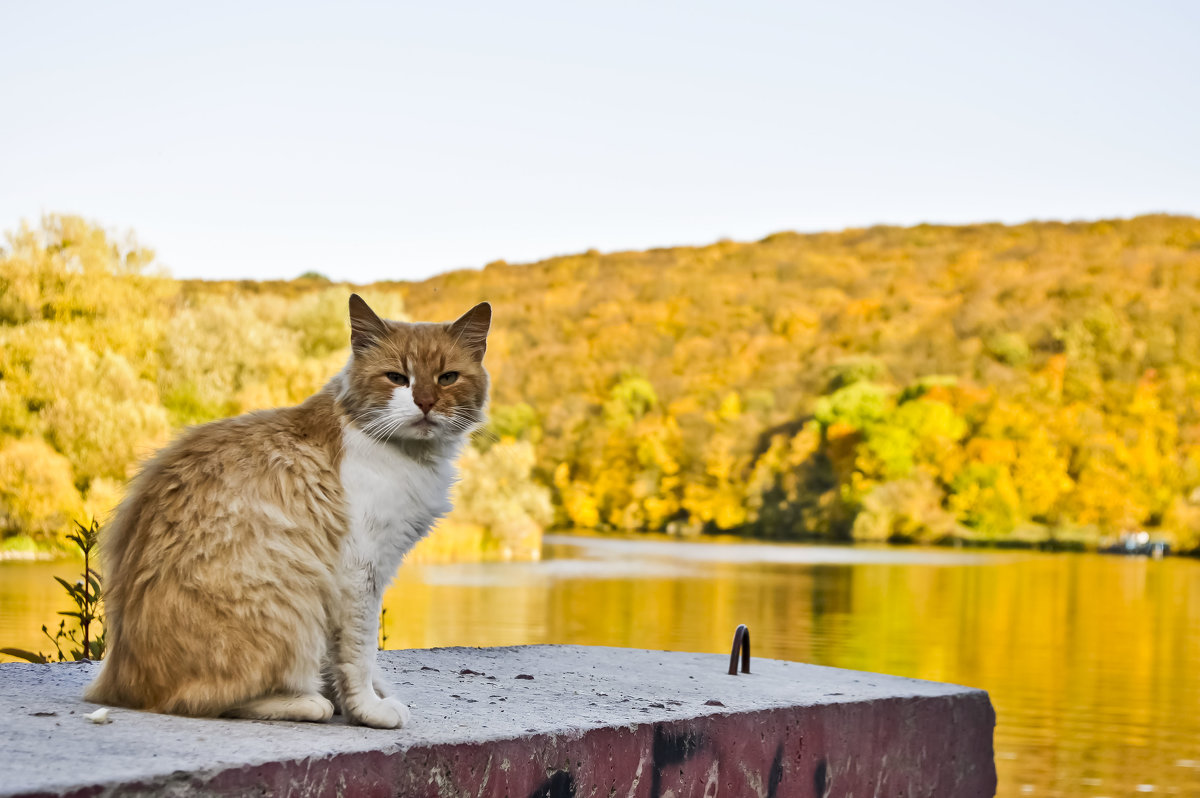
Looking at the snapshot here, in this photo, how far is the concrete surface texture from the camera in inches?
97.6

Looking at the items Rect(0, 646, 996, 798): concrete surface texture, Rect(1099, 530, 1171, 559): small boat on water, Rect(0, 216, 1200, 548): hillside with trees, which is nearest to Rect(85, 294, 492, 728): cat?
Rect(0, 646, 996, 798): concrete surface texture

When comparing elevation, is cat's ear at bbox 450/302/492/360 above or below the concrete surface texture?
above

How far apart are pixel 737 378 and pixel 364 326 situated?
2004 inches

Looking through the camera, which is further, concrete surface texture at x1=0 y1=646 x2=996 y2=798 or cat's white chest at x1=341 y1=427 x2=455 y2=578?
cat's white chest at x1=341 y1=427 x2=455 y2=578

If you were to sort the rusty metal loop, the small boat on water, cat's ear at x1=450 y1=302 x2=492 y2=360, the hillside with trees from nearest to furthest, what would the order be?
cat's ear at x1=450 y1=302 x2=492 y2=360
the rusty metal loop
the hillside with trees
the small boat on water

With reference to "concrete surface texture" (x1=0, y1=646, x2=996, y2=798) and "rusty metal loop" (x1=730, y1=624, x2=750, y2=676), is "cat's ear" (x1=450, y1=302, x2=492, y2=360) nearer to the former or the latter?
"concrete surface texture" (x1=0, y1=646, x2=996, y2=798)

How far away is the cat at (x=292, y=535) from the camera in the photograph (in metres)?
2.71

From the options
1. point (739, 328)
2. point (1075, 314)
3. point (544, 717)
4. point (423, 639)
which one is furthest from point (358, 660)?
point (739, 328)

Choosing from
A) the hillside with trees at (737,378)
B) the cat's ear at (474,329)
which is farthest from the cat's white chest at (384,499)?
the hillside with trees at (737,378)

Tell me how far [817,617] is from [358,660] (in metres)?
13.4

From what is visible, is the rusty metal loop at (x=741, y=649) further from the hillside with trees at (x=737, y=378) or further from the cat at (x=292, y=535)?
the hillside with trees at (x=737, y=378)

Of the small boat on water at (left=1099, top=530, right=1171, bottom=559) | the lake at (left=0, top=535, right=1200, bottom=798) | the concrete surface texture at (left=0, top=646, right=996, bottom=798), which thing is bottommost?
the small boat on water at (left=1099, top=530, right=1171, bottom=559)

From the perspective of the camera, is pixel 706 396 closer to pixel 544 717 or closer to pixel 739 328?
pixel 739 328

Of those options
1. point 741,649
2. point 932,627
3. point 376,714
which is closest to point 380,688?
point 376,714
